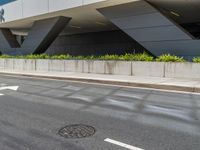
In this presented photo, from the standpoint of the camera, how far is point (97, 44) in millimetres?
33594

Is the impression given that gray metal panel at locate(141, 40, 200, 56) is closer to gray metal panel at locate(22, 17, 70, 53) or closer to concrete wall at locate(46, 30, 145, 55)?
gray metal panel at locate(22, 17, 70, 53)

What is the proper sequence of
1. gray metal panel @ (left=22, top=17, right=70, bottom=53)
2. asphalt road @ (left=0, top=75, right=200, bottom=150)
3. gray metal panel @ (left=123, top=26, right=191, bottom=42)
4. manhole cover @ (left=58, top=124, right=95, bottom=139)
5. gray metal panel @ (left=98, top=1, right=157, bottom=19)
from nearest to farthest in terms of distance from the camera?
asphalt road @ (left=0, top=75, right=200, bottom=150) → manhole cover @ (left=58, top=124, right=95, bottom=139) → gray metal panel @ (left=123, top=26, right=191, bottom=42) → gray metal panel @ (left=98, top=1, right=157, bottom=19) → gray metal panel @ (left=22, top=17, right=70, bottom=53)

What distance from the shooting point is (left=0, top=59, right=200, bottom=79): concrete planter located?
13047 millimetres

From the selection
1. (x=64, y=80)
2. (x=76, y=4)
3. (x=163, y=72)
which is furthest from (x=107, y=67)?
(x=76, y=4)

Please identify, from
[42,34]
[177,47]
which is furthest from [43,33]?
[177,47]

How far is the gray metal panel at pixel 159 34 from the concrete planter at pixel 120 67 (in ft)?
10.2

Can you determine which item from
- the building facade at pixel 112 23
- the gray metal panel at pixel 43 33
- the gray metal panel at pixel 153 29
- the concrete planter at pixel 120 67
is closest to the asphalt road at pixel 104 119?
the concrete planter at pixel 120 67

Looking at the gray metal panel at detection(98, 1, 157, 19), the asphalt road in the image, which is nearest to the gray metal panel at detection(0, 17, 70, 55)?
the gray metal panel at detection(98, 1, 157, 19)

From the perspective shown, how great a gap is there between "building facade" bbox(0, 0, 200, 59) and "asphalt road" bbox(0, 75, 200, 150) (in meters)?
7.31

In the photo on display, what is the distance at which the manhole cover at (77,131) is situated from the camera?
539cm

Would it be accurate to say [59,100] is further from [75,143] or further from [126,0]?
[126,0]

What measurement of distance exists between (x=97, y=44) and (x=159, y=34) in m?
17.4

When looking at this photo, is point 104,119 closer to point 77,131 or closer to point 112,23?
point 77,131

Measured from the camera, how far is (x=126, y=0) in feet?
56.0
